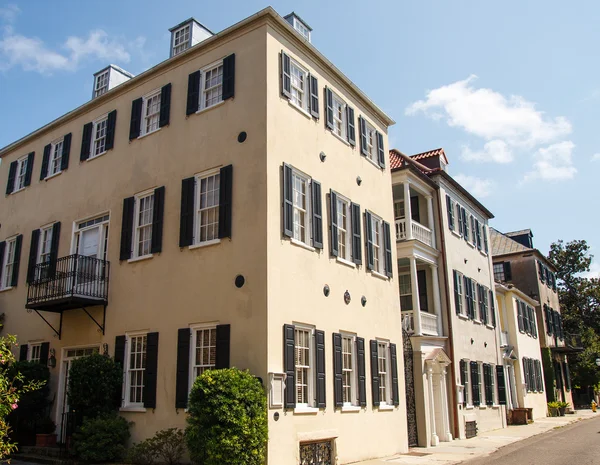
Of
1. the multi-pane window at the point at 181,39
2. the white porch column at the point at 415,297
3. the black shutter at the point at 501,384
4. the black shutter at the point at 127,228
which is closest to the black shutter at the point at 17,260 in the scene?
the black shutter at the point at 127,228

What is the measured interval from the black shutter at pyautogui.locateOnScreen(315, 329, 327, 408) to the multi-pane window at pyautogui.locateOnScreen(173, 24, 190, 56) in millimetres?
9672

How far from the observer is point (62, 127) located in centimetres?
1947

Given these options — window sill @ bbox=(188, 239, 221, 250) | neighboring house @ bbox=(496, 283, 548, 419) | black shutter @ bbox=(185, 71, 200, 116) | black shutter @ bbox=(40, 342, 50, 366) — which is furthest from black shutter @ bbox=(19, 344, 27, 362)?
neighboring house @ bbox=(496, 283, 548, 419)

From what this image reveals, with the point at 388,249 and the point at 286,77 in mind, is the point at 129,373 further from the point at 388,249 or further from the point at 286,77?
the point at 388,249

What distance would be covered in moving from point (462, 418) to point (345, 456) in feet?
29.4

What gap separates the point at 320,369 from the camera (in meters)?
13.5

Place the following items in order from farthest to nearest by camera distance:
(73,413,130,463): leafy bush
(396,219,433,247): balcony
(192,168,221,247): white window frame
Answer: (396,219,433,247): balcony < (192,168,221,247): white window frame < (73,413,130,463): leafy bush

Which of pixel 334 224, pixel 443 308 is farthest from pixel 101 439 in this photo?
pixel 443 308

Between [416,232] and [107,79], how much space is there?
12893mm

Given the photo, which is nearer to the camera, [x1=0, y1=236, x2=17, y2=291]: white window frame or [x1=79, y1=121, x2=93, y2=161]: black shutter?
[x1=79, y1=121, x2=93, y2=161]: black shutter

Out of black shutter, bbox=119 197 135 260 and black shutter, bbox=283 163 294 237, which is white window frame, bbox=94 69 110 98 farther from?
black shutter, bbox=283 163 294 237

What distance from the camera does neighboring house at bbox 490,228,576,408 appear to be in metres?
37.6

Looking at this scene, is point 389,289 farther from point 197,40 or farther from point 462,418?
point 197,40

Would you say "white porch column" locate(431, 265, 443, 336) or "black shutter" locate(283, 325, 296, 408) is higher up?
"white porch column" locate(431, 265, 443, 336)
